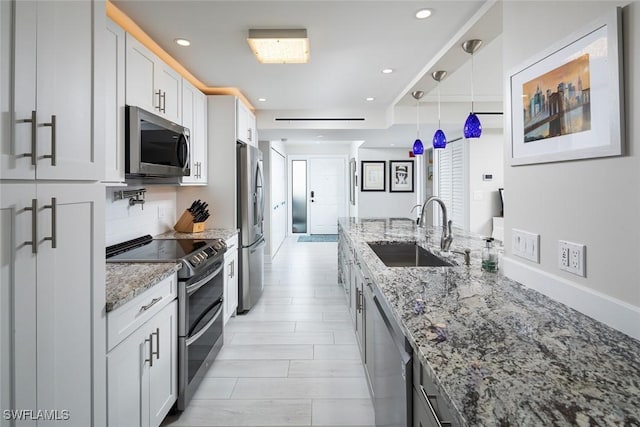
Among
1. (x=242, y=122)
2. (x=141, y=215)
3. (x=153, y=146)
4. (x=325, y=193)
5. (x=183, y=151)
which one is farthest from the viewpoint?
(x=325, y=193)

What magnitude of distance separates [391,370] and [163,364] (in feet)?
3.93

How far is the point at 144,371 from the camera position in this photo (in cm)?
155

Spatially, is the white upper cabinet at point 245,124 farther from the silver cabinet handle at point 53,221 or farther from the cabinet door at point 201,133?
the silver cabinet handle at point 53,221

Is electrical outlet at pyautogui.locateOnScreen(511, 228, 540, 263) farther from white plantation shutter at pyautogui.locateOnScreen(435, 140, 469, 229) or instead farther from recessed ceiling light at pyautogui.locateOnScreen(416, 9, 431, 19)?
white plantation shutter at pyautogui.locateOnScreen(435, 140, 469, 229)

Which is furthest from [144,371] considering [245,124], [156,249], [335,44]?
[245,124]

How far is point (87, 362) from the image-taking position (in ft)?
3.77

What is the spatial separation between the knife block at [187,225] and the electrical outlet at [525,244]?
262cm

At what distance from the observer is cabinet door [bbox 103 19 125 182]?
1.81 meters

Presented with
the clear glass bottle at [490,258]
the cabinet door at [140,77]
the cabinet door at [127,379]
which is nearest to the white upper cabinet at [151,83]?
the cabinet door at [140,77]

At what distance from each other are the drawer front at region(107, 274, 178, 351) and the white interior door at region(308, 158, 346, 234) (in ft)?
23.9

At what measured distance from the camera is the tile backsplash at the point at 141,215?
2.31m

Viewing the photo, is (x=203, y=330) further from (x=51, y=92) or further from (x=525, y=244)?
(x=525, y=244)

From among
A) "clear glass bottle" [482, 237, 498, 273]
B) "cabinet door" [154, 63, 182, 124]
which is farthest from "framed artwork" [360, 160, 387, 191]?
"clear glass bottle" [482, 237, 498, 273]

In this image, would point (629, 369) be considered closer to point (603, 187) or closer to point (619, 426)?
point (619, 426)
